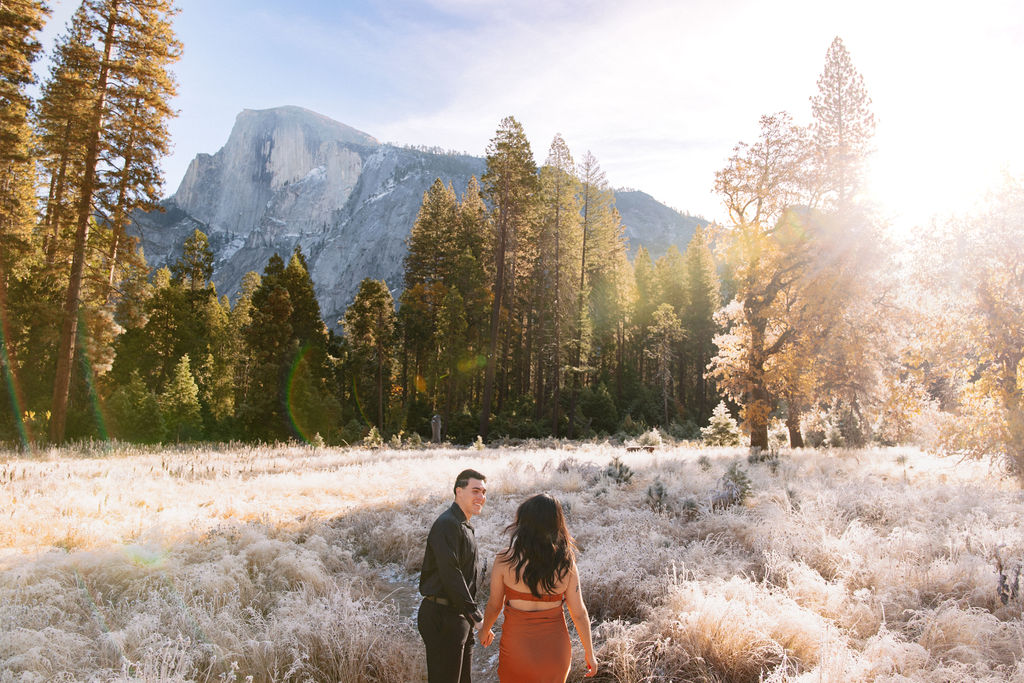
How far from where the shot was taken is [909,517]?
818 cm

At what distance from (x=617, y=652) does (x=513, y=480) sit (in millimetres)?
7612

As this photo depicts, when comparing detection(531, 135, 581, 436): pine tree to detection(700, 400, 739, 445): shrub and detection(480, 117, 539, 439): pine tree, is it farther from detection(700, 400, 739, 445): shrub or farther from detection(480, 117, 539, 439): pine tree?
detection(700, 400, 739, 445): shrub

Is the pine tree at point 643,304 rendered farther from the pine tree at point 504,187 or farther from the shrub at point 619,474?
the shrub at point 619,474

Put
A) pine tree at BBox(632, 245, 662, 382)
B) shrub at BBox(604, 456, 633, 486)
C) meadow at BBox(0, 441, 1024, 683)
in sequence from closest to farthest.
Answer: meadow at BBox(0, 441, 1024, 683) < shrub at BBox(604, 456, 633, 486) < pine tree at BBox(632, 245, 662, 382)

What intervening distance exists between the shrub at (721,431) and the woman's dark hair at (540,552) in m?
22.7

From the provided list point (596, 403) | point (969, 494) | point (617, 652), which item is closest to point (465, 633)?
point (617, 652)

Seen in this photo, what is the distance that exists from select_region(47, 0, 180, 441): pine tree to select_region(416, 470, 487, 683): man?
1851cm

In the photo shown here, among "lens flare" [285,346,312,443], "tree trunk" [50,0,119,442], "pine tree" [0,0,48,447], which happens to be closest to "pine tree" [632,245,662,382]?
"lens flare" [285,346,312,443]

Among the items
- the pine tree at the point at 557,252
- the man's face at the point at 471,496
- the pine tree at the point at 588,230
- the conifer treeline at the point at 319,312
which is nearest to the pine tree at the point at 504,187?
the conifer treeline at the point at 319,312

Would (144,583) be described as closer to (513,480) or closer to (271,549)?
(271,549)

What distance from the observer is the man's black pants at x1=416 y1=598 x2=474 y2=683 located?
392 cm

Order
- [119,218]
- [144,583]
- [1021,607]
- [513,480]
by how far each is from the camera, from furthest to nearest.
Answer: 1. [119,218]
2. [513,480]
3. [144,583]
4. [1021,607]

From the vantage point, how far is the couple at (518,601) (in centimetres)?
341

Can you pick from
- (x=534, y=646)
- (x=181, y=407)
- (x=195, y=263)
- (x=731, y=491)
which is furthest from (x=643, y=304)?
(x=534, y=646)
